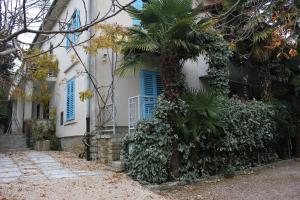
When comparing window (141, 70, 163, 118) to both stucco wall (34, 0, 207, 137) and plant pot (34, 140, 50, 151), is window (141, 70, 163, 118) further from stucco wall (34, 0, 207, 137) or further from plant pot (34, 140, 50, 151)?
plant pot (34, 140, 50, 151)

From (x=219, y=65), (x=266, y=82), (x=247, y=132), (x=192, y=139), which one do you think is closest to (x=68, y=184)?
(x=192, y=139)

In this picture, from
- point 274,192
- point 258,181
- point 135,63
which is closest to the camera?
point 274,192

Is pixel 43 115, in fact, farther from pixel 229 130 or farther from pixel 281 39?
pixel 281 39

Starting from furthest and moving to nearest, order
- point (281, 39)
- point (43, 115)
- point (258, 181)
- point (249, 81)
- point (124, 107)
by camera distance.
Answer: point (43, 115), point (249, 81), point (124, 107), point (258, 181), point (281, 39)

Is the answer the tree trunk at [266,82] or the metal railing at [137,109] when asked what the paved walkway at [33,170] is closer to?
the metal railing at [137,109]

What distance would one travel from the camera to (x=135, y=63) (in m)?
12.4

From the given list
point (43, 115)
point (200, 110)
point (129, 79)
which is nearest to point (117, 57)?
point (129, 79)

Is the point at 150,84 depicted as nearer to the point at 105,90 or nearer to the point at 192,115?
the point at 105,90

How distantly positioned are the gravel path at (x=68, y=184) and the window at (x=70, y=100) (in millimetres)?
4098

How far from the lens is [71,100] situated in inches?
615

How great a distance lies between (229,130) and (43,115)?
15171 millimetres

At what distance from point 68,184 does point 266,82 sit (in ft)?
29.3

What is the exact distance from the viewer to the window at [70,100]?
607 inches

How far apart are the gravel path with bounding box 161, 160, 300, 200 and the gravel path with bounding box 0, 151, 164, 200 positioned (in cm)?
101
